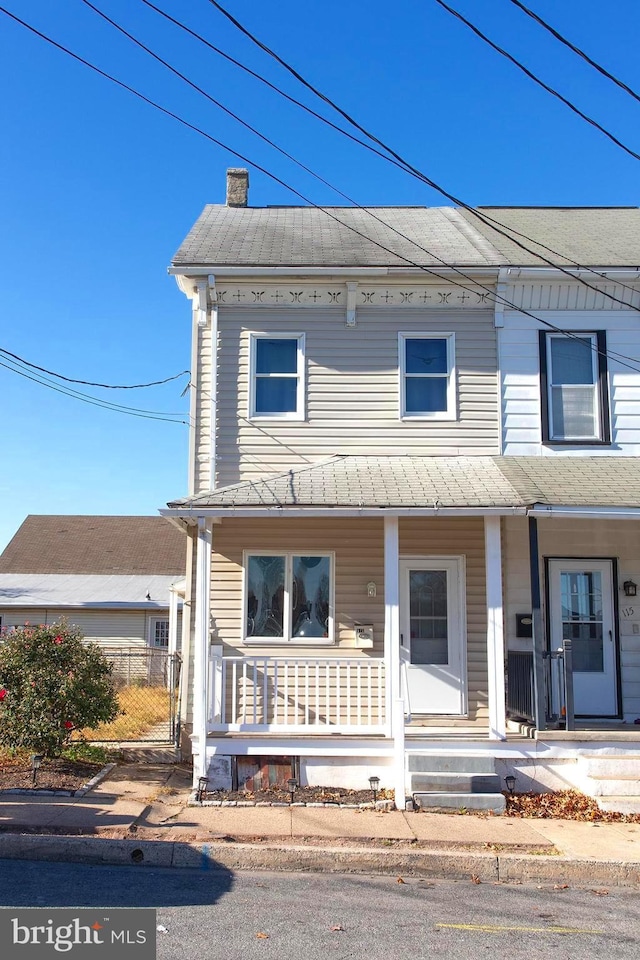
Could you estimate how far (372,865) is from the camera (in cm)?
744

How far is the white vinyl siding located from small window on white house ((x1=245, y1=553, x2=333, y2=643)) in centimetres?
329

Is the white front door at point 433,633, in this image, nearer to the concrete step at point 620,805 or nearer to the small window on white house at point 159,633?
the concrete step at point 620,805

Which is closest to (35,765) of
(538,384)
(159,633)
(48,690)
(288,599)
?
(48,690)

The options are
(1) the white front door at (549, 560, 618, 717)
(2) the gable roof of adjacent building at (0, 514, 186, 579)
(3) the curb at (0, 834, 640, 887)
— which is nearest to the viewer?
(3) the curb at (0, 834, 640, 887)

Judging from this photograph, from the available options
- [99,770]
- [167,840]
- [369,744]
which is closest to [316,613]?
[369,744]

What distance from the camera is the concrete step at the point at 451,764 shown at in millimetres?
9500

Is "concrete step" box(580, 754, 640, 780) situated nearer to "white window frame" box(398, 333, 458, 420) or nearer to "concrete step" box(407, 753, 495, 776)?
"concrete step" box(407, 753, 495, 776)

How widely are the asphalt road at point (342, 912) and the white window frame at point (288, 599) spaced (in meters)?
4.35

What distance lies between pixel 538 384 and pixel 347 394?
109 inches

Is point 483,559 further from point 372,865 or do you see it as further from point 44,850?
point 44,850

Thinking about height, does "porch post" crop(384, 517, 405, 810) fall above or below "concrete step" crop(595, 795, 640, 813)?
above

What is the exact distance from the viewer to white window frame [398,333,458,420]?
12.2 m

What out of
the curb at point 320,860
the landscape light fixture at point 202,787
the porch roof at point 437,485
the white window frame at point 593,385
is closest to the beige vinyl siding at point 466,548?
the porch roof at point 437,485

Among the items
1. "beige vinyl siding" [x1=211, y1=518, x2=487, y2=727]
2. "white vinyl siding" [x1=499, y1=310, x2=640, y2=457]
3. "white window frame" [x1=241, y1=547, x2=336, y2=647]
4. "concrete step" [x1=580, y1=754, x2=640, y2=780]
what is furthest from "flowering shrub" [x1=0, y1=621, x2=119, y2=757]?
"white vinyl siding" [x1=499, y1=310, x2=640, y2=457]
